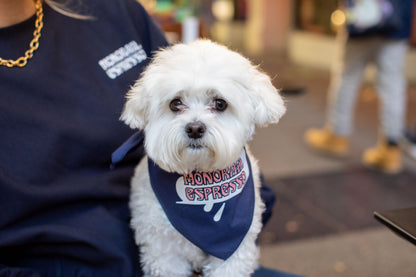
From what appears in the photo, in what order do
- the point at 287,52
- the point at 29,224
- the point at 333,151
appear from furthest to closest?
the point at 287,52 < the point at 333,151 < the point at 29,224

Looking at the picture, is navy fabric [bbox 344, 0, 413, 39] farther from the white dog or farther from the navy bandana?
the navy bandana

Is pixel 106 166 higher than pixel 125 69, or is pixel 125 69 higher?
pixel 125 69

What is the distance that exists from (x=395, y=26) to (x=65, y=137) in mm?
3137

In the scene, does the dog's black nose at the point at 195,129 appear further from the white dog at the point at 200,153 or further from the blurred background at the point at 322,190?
the blurred background at the point at 322,190

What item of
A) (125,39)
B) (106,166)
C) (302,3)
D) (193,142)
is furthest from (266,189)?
(302,3)

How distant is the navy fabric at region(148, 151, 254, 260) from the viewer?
112 cm

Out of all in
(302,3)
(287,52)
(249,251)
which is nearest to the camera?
(249,251)

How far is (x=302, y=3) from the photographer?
10.1m

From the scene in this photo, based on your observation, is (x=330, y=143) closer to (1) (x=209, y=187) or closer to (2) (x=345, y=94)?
(2) (x=345, y=94)

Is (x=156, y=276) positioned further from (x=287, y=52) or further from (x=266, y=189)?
(x=287, y=52)

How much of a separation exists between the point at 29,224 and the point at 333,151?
3405 millimetres

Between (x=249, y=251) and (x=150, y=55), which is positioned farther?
(x=150, y=55)

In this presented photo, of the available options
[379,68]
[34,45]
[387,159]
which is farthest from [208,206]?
[379,68]

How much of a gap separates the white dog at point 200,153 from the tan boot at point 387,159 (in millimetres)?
2808
